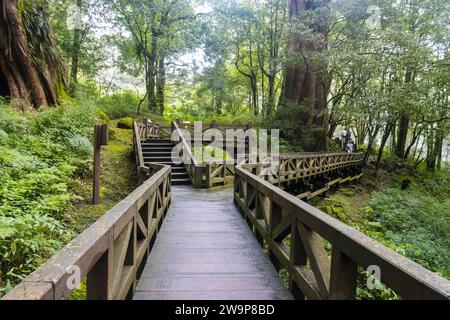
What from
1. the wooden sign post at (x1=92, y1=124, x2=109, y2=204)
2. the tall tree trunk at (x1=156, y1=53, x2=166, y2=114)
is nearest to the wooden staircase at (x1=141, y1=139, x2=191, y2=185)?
the wooden sign post at (x1=92, y1=124, x2=109, y2=204)

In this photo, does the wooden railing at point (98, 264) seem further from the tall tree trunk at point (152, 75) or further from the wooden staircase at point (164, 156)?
the tall tree trunk at point (152, 75)

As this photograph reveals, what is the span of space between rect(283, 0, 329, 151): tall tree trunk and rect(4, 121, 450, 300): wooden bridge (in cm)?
1157

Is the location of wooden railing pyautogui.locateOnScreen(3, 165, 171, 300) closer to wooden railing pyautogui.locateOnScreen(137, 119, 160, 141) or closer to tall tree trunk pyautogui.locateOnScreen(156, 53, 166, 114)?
wooden railing pyautogui.locateOnScreen(137, 119, 160, 141)

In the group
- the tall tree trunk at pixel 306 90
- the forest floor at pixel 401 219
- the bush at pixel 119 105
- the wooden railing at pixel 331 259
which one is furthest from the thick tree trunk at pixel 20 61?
the tall tree trunk at pixel 306 90

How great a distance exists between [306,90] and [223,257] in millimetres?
18130

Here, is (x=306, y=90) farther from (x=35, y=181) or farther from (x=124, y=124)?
(x=35, y=181)

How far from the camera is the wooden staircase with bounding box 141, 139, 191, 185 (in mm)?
10963

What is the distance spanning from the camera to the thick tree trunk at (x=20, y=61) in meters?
9.27

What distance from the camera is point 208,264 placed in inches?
151

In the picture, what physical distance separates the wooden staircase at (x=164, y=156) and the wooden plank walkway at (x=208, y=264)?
461cm
